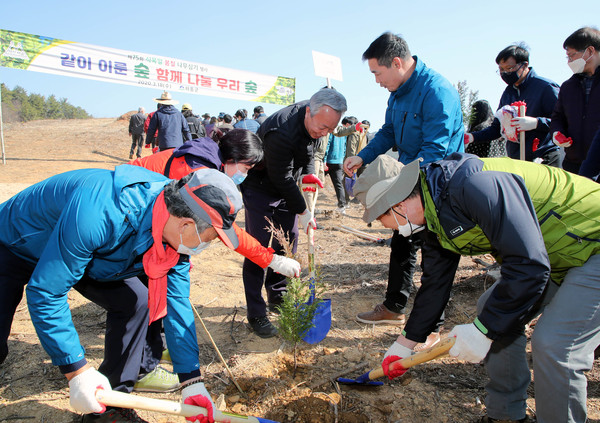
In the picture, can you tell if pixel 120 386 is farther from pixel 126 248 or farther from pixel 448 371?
pixel 448 371

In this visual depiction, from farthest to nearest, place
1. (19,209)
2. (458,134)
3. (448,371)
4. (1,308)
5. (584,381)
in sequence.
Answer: (458,134)
(448,371)
(1,308)
(19,209)
(584,381)

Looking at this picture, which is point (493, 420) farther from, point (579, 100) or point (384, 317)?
point (579, 100)

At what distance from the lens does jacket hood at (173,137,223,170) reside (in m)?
2.92

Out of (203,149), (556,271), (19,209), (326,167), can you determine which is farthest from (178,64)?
(556,271)

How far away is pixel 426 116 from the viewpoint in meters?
3.07

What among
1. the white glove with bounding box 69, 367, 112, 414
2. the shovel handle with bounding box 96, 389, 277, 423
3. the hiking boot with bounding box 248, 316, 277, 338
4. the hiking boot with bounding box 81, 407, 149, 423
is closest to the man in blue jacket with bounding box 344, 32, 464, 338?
the hiking boot with bounding box 248, 316, 277, 338

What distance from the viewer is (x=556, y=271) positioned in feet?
6.77

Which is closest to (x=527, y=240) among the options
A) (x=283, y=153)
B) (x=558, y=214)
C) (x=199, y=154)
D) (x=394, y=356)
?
(x=558, y=214)

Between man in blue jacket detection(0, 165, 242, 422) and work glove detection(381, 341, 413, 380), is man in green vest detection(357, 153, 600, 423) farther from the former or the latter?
man in blue jacket detection(0, 165, 242, 422)

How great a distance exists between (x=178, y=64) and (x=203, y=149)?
11.8m

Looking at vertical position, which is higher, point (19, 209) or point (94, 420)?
point (19, 209)

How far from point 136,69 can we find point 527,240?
13.5 meters

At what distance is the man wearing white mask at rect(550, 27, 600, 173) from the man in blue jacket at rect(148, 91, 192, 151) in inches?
297

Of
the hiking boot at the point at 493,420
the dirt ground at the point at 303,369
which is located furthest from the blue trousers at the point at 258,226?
the hiking boot at the point at 493,420
